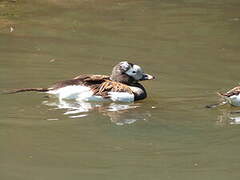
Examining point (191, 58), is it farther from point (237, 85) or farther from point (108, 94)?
point (108, 94)

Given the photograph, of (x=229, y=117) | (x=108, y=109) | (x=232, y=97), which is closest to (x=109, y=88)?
(x=108, y=109)

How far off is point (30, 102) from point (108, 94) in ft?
3.68

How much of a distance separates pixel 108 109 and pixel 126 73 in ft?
3.80

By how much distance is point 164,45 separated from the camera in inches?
564

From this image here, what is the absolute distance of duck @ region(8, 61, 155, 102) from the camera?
10.6 m

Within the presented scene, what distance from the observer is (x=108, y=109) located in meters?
10.4

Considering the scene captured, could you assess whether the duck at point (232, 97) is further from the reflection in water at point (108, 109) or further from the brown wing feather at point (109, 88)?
the brown wing feather at point (109, 88)

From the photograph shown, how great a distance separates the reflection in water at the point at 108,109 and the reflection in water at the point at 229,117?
0.93 m

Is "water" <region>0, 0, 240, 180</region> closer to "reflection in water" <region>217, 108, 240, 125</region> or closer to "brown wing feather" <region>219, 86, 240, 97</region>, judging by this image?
"reflection in water" <region>217, 108, 240, 125</region>

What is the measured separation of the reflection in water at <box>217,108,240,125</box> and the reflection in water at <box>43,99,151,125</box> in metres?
0.93

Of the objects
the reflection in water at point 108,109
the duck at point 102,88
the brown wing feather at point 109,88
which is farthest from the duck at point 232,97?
the brown wing feather at point 109,88

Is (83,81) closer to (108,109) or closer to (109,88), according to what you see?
(109,88)

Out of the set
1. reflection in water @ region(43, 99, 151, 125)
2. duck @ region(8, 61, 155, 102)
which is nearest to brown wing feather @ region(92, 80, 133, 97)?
duck @ region(8, 61, 155, 102)

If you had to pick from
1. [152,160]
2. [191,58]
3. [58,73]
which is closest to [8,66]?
[58,73]
